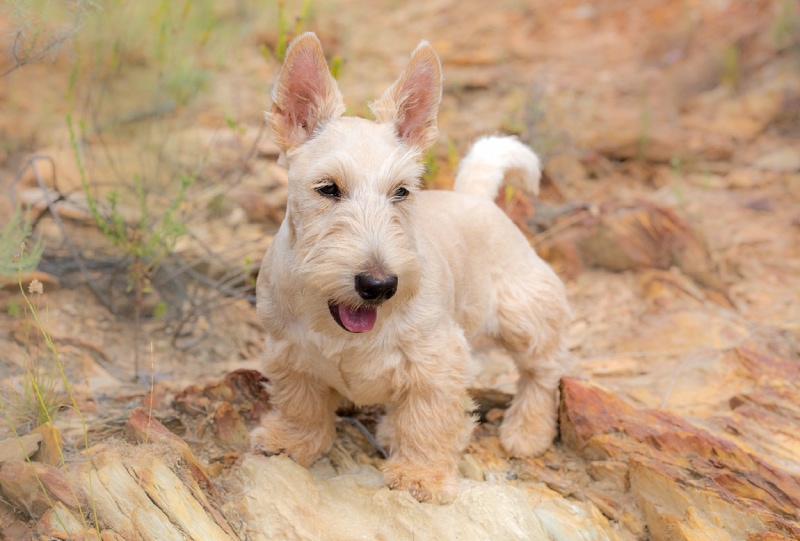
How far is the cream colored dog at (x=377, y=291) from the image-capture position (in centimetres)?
353

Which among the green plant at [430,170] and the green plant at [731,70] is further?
the green plant at [731,70]

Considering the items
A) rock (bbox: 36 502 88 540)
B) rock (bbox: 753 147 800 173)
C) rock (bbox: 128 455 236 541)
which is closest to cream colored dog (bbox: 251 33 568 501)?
rock (bbox: 128 455 236 541)

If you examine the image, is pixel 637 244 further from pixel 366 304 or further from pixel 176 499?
pixel 176 499

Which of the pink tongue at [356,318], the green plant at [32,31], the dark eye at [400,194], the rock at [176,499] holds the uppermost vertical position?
the green plant at [32,31]

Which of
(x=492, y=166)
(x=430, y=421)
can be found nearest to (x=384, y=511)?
(x=430, y=421)

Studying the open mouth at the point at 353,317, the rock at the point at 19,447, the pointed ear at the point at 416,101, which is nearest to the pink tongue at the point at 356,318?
the open mouth at the point at 353,317

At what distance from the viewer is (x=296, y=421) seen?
169 inches

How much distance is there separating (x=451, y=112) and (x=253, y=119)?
106 inches

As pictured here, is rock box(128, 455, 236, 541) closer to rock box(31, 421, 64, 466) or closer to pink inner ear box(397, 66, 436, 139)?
rock box(31, 421, 64, 466)

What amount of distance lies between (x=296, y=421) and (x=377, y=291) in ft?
4.38

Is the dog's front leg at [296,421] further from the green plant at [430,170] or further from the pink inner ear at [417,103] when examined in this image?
the green plant at [430,170]

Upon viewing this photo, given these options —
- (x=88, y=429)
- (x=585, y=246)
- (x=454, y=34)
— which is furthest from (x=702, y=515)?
(x=454, y=34)

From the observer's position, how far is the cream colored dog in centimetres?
353

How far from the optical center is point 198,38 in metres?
6.68
